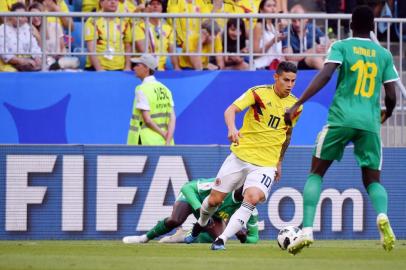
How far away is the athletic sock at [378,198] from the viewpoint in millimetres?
11445

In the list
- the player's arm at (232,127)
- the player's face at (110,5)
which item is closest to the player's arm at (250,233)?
the player's arm at (232,127)

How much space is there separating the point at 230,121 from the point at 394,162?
487cm

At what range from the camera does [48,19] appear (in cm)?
1738

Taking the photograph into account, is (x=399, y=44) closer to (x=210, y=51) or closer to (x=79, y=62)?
(x=210, y=51)

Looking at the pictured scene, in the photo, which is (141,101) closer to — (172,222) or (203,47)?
(203,47)

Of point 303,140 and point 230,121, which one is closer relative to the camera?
point 230,121

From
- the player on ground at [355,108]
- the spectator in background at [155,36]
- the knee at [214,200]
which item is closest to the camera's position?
the player on ground at [355,108]

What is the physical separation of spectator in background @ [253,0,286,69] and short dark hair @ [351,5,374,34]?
6012 mm

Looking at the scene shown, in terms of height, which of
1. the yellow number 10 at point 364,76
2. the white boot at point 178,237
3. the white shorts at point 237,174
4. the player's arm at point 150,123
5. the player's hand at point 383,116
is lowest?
the white boot at point 178,237

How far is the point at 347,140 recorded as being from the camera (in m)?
11.5

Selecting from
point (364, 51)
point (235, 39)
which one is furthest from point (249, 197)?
point (235, 39)

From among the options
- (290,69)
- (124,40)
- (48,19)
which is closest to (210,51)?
(124,40)

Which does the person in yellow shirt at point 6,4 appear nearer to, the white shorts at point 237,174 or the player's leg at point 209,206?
the player's leg at point 209,206

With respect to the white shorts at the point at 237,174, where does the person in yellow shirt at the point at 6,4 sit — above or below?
above
